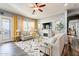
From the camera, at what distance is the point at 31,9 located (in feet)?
6.62

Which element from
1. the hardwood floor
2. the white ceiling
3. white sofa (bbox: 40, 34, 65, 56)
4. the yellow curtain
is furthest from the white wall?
the hardwood floor

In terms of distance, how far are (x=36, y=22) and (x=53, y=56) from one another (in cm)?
79

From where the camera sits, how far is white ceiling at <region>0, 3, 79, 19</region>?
77.4 inches

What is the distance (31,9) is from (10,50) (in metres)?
0.94

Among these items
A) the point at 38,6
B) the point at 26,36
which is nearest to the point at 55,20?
the point at 38,6

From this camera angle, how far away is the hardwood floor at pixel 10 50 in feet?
6.48

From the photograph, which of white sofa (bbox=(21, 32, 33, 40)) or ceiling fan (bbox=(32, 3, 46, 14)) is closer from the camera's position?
ceiling fan (bbox=(32, 3, 46, 14))

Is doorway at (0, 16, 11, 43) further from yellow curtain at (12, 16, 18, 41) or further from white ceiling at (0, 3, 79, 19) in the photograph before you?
white ceiling at (0, 3, 79, 19)

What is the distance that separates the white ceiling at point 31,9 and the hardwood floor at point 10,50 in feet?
2.26

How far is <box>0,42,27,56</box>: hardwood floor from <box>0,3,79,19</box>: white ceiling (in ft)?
2.26

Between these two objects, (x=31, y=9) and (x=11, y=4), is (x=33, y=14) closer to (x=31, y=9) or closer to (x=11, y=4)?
(x=31, y=9)

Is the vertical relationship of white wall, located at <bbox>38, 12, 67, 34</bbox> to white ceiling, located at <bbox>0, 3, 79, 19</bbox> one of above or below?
below

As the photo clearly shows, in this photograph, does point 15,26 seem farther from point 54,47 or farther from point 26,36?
point 54,47

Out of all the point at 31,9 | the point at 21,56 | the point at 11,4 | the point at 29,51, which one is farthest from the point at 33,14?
A: the point at 21,56
